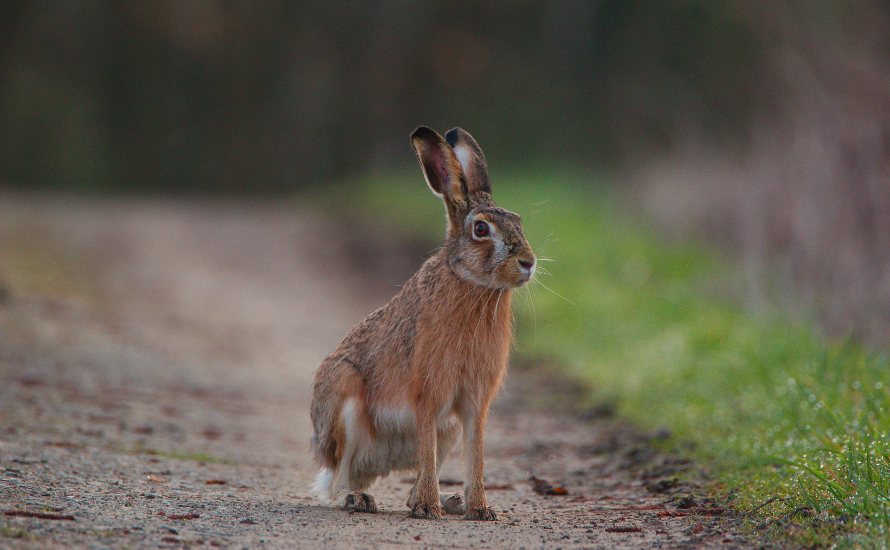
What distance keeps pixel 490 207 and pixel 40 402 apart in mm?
3608

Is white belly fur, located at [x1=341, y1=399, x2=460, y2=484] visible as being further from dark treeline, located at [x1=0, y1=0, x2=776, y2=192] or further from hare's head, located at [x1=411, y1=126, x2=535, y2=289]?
dark treeline, located at [x1=0, y1=0, x2=776, y2=192]

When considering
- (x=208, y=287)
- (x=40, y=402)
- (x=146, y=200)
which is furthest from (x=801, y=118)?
(x=146, y=200)

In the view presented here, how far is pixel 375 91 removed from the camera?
95.4 feet

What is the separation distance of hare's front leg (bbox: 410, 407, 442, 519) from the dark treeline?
21036mm

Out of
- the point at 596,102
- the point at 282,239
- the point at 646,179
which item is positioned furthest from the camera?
the point at 596,102

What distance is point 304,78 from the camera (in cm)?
3138

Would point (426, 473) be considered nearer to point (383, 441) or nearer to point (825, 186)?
point (383, 441)

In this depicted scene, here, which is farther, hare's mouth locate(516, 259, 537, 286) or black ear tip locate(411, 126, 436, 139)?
black ear tip locate(411, 126, 436, 139)

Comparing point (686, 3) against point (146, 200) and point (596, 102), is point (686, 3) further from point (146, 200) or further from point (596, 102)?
point (146, 200)

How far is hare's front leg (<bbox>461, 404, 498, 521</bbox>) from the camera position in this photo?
15.3 ft

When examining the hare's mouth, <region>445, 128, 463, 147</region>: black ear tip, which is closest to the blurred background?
<region>445, 128, 463, 147</region>: black ear tip

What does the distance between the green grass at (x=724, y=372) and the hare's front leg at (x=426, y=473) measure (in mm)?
1232

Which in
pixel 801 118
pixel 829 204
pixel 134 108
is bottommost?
pixel 829 204

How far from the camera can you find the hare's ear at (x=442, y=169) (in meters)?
4.94
